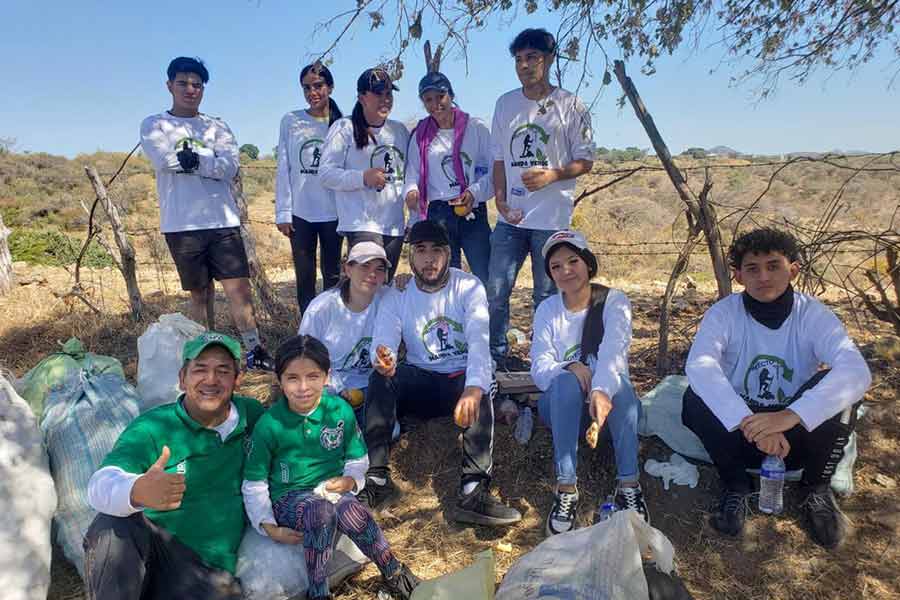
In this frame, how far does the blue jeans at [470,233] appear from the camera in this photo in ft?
12.4

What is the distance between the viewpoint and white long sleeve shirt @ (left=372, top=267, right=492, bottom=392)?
3.16m

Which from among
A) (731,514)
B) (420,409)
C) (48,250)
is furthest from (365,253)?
(48,250)

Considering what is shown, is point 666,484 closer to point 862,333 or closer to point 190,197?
point 862,333

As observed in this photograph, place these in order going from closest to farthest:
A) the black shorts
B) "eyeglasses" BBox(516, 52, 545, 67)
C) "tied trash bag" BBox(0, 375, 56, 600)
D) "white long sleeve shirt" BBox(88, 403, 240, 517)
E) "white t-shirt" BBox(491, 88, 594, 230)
A: "white long sleeve shirt" BBox(88, 403, 240, 517)
"tied trash bag" BBox(0, 375, 56, 600)
"eyeglasses" BBox(516, 52, 545, 67)
"white t-shirt" BBox(491, 88, 594, 230)
the black shorts

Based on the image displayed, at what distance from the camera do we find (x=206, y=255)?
412 cm

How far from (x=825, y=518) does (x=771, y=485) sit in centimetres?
27

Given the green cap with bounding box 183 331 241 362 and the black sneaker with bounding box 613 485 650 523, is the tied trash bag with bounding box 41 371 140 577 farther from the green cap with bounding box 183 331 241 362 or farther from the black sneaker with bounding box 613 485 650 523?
the black sneaker with bounding box 613 485 650 523

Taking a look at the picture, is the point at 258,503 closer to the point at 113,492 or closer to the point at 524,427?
the point at 113,492

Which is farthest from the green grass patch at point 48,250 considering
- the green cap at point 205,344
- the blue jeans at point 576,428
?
the blue jeans at point 576,428

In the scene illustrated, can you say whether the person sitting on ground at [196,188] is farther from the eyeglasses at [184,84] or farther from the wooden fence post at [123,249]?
the wooden fence post at [123,249]

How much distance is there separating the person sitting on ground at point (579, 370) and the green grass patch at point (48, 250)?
9449 millimetres

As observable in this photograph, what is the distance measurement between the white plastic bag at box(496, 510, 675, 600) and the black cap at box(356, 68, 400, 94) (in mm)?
2713

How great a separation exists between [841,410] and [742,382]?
431mm

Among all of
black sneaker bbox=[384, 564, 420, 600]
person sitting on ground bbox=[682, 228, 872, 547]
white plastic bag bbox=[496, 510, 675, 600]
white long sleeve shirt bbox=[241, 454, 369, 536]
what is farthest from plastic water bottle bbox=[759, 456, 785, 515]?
white long sleeve shirt bbox=[241, 454, 369, 536]
